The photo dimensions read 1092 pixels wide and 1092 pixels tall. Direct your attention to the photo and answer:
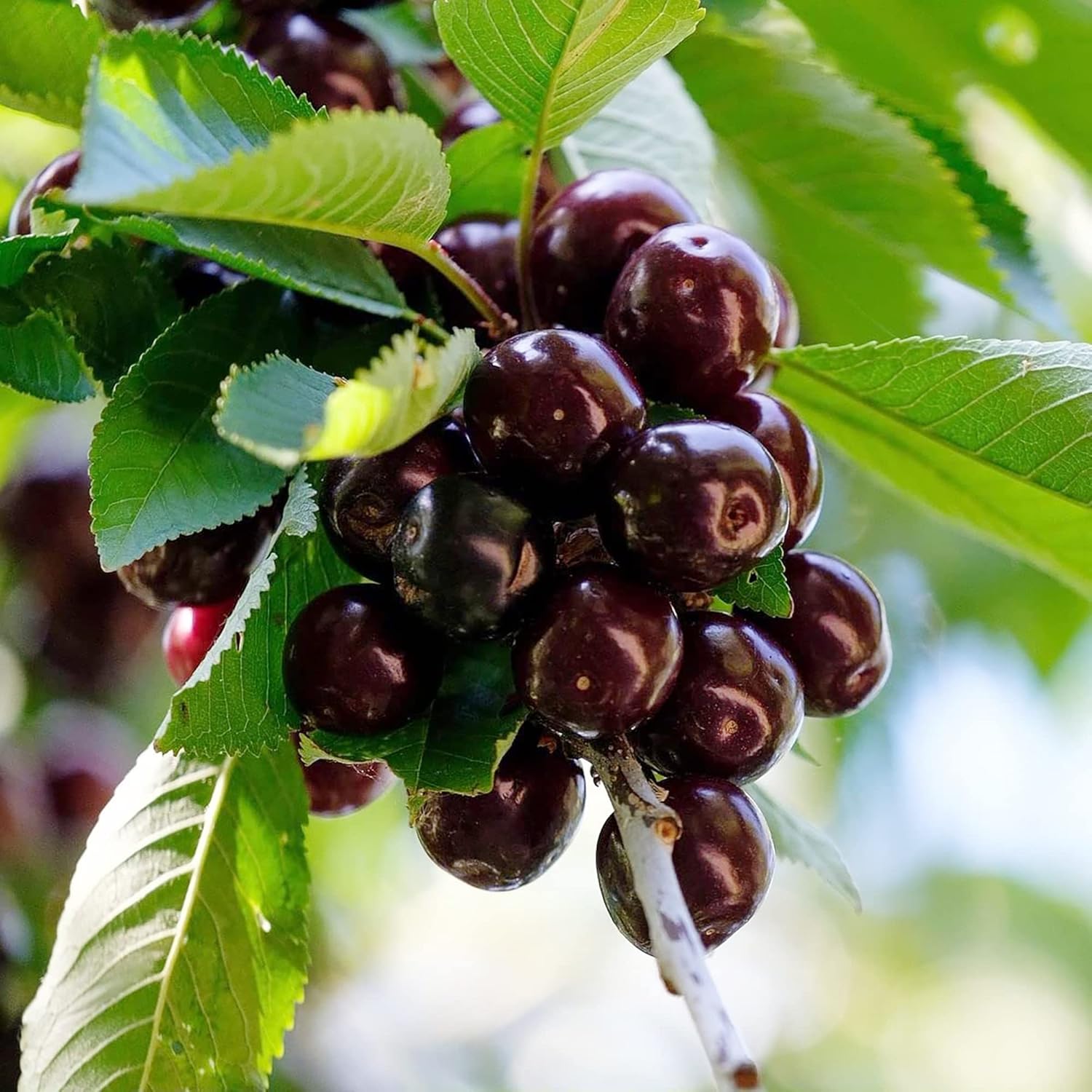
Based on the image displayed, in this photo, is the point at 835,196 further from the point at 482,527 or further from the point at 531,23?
the point at 482,527

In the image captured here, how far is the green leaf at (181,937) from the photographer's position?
0.70 meters

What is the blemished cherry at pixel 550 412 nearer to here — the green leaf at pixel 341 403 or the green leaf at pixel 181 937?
the green leaf at pixel 341 403

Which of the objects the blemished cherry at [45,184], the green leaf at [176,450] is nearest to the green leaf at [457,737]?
the green leaf at [176,450]

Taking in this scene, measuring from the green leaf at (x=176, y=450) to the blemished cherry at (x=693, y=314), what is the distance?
7.5 inches

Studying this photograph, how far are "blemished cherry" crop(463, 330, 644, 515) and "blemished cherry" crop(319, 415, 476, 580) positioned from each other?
3 cm

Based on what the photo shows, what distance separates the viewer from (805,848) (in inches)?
30.2

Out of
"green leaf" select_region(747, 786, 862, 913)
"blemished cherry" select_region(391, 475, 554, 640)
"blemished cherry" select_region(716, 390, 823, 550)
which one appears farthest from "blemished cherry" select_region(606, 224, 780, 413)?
"green leaf" select_region(747, 786, 862, 913)

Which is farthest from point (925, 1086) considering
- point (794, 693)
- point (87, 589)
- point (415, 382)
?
point (415, 382)

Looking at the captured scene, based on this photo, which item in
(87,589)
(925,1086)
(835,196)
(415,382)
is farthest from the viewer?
(925,1086)

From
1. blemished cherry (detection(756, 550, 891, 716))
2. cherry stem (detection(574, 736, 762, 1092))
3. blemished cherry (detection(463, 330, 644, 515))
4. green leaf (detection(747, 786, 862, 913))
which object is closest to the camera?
cherry stem (detection(574, 736, 762, 1092))

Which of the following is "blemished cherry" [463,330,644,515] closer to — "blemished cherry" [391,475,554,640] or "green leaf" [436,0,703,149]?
"blemished cherry" [391,475,554,640]

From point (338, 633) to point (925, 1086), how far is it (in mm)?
3058

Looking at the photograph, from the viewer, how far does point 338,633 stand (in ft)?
1.74

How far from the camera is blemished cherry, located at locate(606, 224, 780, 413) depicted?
560 millimetres
